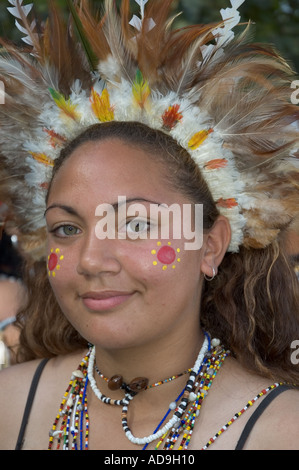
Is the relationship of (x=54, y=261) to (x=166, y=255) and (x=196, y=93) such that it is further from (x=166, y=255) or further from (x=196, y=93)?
(x=196, y=93)

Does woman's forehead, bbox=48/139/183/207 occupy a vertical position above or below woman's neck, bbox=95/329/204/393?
above

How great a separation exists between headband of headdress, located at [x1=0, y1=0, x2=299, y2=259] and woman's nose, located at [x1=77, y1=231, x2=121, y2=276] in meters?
0.52

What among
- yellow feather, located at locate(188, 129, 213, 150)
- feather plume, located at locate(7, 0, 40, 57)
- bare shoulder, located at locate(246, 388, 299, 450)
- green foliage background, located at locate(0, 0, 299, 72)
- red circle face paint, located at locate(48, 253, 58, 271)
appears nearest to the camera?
bare shoulder, located at locate(246, 388, 299, 450)

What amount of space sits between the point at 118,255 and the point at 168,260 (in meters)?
0.18

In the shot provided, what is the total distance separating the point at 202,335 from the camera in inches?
107

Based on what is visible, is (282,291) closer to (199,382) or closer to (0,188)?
(199,382)

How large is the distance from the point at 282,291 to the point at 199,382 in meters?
0.51

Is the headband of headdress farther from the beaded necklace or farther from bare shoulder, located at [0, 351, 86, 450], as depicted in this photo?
bare shoulder, located at [0, 351, 86, 450]

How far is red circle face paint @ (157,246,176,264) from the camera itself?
2354 mm

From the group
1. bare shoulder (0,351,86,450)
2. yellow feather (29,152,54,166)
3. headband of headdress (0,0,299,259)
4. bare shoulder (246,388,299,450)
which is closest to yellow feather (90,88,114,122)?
headband of headdress (0,0,299,259)

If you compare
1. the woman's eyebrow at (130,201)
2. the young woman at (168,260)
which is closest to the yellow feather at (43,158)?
the young woman at (168,260)

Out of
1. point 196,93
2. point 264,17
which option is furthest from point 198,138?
point 264,17

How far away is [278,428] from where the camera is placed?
2.28m

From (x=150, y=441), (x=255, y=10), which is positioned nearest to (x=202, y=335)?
(x=150, y=441)
